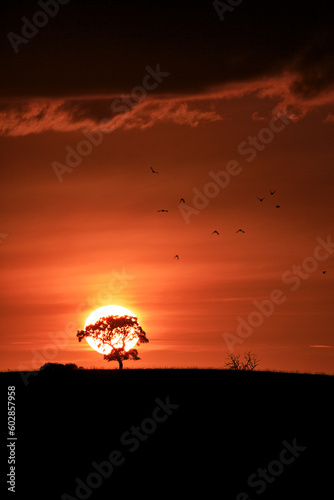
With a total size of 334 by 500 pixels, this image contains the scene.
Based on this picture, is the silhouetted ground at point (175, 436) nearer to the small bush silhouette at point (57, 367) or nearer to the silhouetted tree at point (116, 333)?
the small bush silhouette at point (57, 367)

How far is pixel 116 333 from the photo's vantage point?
251ft

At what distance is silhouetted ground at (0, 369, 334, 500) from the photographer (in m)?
29.9

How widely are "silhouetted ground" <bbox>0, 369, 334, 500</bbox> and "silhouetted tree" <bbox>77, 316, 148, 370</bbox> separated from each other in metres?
24.6

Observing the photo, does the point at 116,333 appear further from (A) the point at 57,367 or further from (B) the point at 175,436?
(B) the point at 175,436

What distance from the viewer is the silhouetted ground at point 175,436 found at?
1177 inches

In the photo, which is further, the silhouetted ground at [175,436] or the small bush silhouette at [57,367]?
the small bush silhouette at [57,367]

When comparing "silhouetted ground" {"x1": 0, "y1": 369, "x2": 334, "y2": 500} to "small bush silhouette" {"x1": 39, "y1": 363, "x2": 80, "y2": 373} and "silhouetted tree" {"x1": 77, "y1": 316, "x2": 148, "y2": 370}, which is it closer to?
"small bush silhouette" {"x1": 39, "y1": 363, "x2": 80, "y2": 373}

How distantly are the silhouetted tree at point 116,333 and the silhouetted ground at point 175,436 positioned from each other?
24.6 metres

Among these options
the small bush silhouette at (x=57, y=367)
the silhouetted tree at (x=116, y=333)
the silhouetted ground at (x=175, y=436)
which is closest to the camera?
the silhouetted ground at (x=175, y=436)

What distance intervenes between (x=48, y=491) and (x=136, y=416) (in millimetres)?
11200

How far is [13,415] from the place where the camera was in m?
39.2

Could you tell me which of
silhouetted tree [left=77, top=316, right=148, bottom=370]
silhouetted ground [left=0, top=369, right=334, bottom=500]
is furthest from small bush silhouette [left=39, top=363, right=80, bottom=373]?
silhouetted tree [left=77, top=316, right=148, bottom=370]

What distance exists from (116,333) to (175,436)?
40.3 meters

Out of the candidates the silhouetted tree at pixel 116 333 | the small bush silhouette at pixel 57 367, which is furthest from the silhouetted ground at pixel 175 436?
A: the silhouetted tree at pixel 116 333
